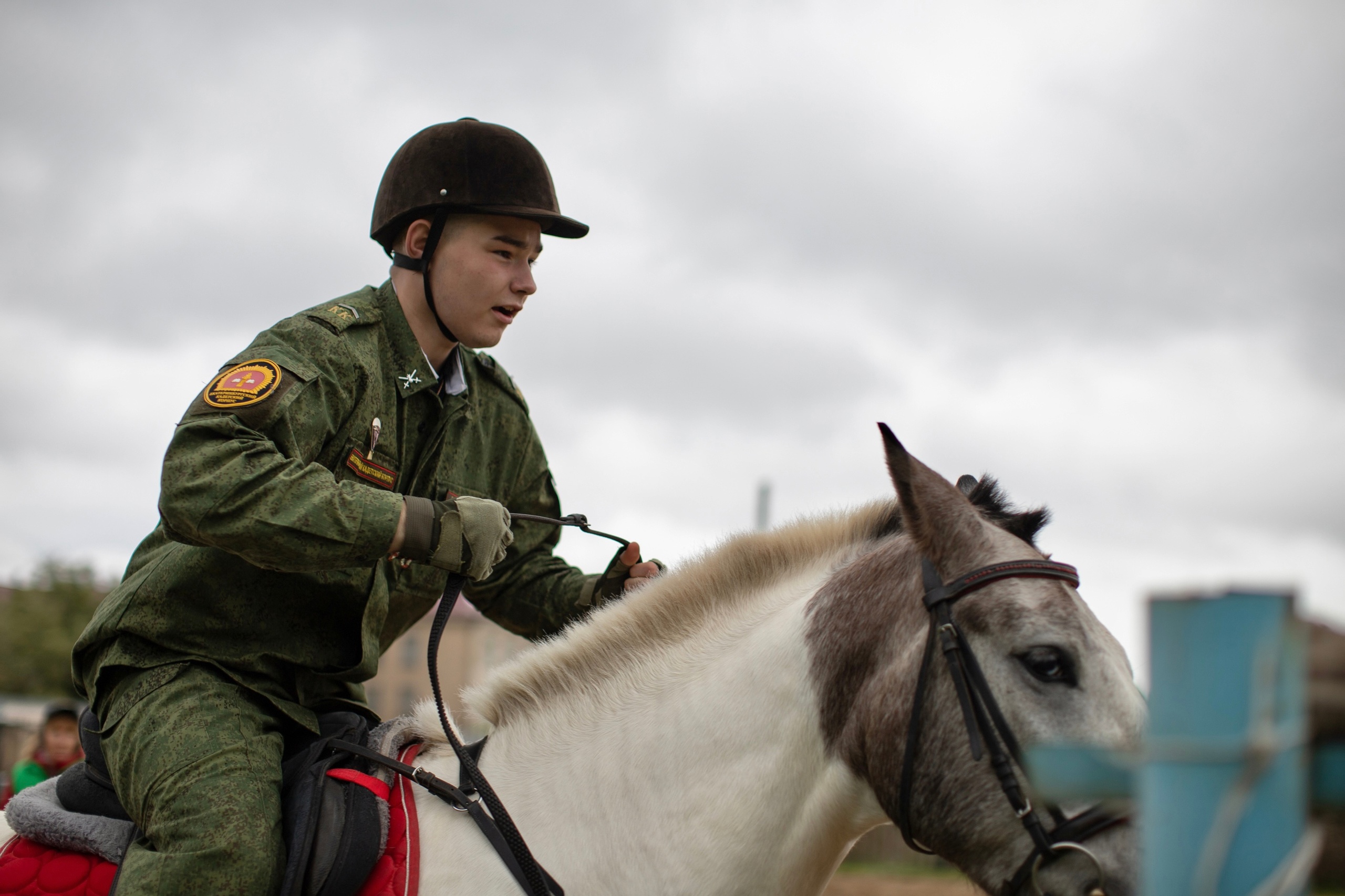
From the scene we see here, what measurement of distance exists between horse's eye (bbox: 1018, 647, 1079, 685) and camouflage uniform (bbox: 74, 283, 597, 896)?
150cm

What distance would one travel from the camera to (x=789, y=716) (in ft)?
7.57

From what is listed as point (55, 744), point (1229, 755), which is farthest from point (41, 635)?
point (1229, 755)

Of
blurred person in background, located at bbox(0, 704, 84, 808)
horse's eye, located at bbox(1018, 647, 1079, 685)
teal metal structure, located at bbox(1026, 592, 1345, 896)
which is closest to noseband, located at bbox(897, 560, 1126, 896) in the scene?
horse's eye, located at bbox(1018, 647, 1079, 685)

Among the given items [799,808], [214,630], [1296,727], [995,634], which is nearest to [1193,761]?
[1296,727]

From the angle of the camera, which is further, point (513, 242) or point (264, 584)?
point (513, 242)

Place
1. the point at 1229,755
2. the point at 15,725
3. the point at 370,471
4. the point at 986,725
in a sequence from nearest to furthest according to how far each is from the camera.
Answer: the point at 1229,755
the point at 986,725
the point at 370,471
the point at 15,725

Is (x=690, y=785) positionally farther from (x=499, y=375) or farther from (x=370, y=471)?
(x=499, y=375)

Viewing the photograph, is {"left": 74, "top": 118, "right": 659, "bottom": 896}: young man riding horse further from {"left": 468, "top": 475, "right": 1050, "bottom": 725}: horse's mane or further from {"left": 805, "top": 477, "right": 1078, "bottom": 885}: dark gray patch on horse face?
{"left": 805, "top": 477, "right": 1078, "bottom": 885}: dark gray patch on horse face

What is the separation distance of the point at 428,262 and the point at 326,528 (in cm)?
107

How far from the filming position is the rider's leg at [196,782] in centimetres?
223

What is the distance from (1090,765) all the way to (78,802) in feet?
8.24

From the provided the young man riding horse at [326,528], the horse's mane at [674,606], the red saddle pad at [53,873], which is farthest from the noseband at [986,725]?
the red saddle pad at [53,873]

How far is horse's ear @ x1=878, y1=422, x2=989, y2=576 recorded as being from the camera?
225 centimetres

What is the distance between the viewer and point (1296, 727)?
1.14 meters
